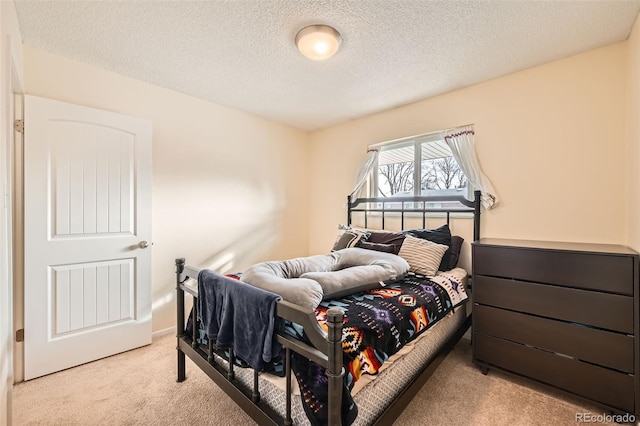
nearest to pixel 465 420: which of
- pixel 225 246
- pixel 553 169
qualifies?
pixel 553 169

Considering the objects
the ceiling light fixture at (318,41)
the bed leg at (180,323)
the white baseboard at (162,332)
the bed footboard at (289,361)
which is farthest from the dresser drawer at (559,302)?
the white baseboard at (162,332)

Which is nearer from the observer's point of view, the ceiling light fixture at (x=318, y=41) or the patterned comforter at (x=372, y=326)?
the patterned comforter at (x=372, y=326)

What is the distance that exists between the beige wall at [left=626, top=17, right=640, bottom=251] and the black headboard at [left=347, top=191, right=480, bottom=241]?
0.95m

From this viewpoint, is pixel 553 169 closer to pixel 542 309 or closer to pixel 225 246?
pixel 542 309

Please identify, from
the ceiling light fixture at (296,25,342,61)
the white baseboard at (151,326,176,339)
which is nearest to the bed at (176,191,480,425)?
the white baseboard at (151,326,176,339)

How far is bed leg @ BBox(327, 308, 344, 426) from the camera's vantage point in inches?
40.7

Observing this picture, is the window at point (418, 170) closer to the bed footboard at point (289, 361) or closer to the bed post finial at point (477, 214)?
the bed post finial at point (477, 214)

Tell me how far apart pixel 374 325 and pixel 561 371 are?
1.45 m

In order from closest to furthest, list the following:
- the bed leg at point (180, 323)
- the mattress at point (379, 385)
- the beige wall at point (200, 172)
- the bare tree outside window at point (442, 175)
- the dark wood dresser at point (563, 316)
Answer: the mattress at point (379, 385) < the dark wood dresser at point (563, 316) < the bed leg at point (180, 323) < the beige wall at point (200, 172) < the bare tree outside window at point (442, 175)

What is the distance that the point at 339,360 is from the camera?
1048 mm

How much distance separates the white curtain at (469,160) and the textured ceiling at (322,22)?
1.50 feet

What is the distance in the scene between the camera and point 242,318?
140cm

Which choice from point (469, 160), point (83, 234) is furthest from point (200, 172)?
point (469, 160)

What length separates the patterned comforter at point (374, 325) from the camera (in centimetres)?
113
